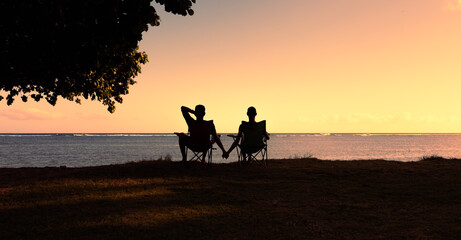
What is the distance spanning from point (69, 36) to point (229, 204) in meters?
4.92

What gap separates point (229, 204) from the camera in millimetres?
5770

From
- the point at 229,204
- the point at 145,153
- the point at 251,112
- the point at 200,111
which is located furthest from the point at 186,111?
the point at 145,153

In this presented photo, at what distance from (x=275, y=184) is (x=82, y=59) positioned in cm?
512

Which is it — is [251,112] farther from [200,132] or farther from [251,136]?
[200,132]

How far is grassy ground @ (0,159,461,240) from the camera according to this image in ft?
14.3

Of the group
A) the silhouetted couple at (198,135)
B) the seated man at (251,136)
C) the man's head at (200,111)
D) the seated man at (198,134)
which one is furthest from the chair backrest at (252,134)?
the man's head at (200,111)

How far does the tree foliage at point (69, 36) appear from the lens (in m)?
6.07

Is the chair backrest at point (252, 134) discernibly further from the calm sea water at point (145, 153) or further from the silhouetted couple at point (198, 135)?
the calm sea water at point (145, 153)

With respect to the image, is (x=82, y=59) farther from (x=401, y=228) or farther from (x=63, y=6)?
(x=401, y=228)

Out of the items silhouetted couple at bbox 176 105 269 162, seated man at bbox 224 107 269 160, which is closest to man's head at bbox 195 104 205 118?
silhouetted couple at bbox 176 105 269 162

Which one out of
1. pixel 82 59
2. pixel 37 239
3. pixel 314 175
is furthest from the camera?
pixel 314 175

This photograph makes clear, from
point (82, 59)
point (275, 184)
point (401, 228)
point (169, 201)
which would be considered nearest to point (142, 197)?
point (169, 201)

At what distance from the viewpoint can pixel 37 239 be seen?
3963mm

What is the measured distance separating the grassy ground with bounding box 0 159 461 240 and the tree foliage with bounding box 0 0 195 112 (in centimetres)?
267
